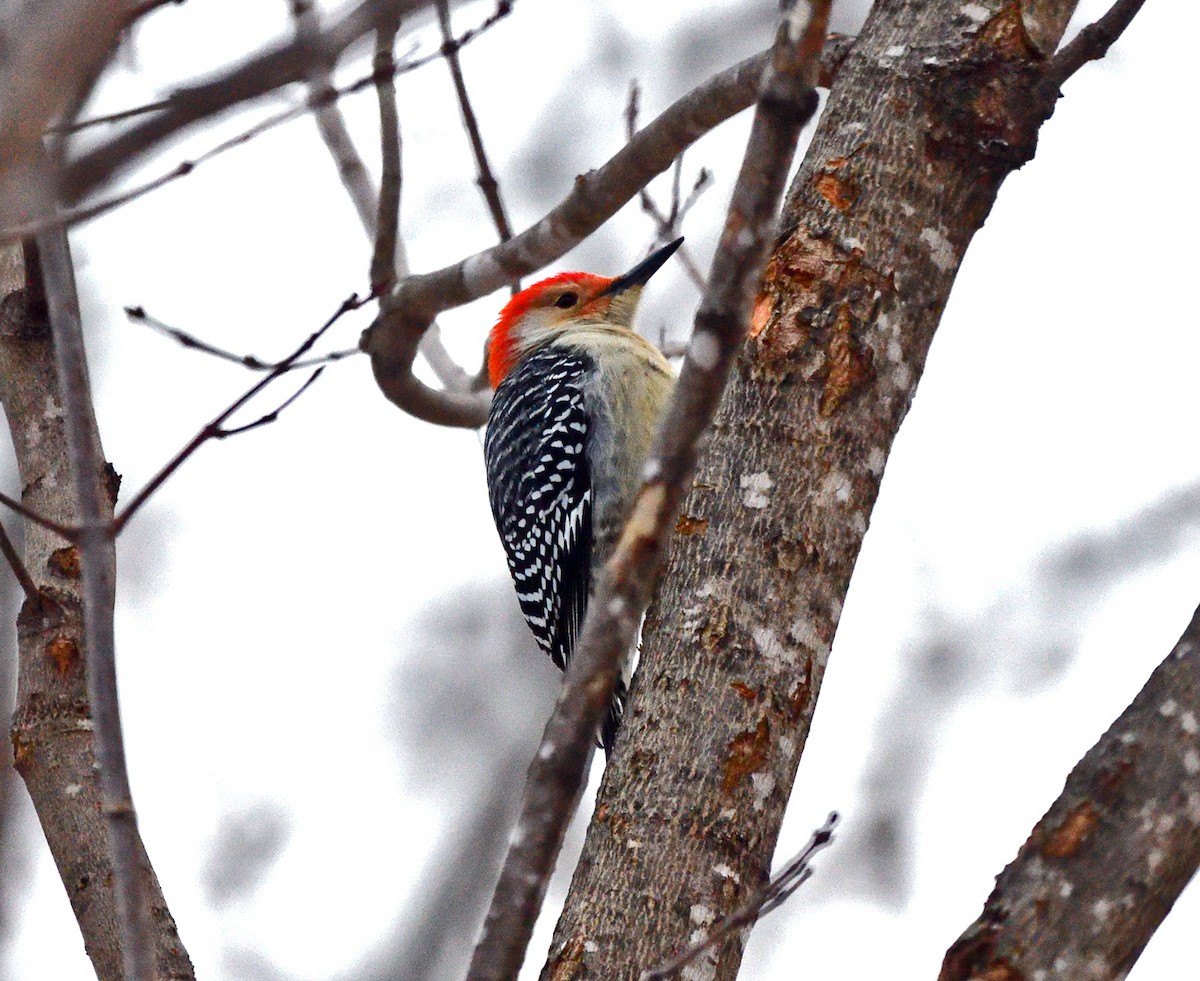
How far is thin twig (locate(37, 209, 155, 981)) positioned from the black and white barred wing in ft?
12.4

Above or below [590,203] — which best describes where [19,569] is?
below

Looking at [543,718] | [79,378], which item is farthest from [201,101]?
[543,718]

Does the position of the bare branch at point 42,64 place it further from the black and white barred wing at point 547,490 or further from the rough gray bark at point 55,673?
the black and white barred wing at point 547,490

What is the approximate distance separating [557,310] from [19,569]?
448 centimetres

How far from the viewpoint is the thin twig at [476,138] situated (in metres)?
4.78

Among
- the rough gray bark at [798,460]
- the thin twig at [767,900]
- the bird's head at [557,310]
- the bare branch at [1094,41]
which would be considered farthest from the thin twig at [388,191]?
the thin twig at [767,900]

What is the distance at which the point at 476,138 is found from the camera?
5.44 m

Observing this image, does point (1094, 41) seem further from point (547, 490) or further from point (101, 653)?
point (547, 490)

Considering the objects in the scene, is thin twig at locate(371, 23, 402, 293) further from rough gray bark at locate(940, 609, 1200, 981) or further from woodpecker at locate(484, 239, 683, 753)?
rough gray bark at locate(940, 609, 1200, 981)

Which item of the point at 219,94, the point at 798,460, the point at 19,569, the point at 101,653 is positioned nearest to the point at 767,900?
the point at 798,460

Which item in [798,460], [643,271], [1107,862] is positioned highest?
[643,271]

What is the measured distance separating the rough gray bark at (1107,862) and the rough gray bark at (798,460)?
42.0 inches

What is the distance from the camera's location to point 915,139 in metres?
3.95

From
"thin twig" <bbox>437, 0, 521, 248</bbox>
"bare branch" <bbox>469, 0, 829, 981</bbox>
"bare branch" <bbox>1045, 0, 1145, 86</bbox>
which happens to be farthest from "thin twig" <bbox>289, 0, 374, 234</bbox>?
"bare branch" <bbox>469, 0, 829, 981</bbox>
